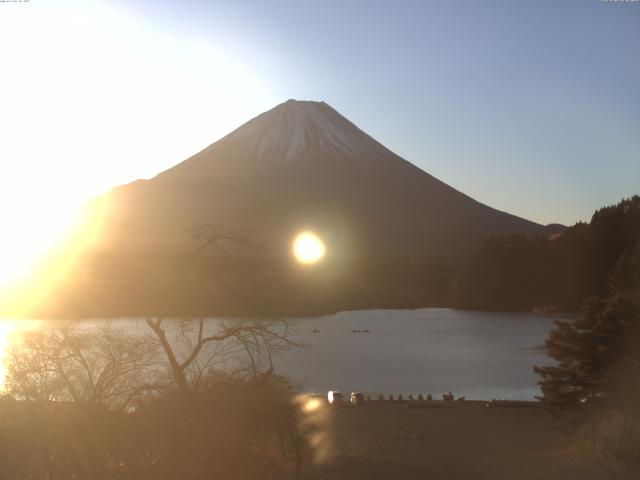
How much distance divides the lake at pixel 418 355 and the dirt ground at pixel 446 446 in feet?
4.65

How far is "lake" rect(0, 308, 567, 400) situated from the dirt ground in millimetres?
1418

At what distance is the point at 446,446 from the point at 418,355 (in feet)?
65.1

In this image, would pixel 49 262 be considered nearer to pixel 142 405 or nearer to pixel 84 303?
pixel 84 303

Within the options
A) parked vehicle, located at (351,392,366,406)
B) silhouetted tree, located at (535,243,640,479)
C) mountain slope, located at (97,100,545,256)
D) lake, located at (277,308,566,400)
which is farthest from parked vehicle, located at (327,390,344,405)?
mountain slope, located at (97,100,545,256)

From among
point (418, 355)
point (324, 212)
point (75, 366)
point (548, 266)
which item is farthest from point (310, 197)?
point (75, 366)

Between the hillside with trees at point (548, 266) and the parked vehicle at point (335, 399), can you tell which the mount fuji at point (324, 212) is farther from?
the parked vehicle at point (335, 399)

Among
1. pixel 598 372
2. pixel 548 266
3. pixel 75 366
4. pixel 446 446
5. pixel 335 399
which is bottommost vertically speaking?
pixel 446 446

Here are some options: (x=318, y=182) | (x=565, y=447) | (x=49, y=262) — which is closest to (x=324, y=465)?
(x=565, y=447)

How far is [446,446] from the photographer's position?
13086mm

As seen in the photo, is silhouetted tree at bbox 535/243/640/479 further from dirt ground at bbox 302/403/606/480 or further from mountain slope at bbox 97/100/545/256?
mountain slope at bbox 97/100/545/256

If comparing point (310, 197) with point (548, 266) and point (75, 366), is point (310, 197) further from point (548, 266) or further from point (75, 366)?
point (75, 366)

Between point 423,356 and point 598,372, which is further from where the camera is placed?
point 423,356

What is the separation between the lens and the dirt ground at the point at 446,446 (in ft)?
35.8

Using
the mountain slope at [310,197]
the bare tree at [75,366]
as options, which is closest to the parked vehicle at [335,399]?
the bare tree at [75,366]
